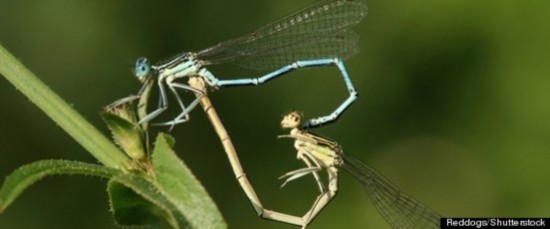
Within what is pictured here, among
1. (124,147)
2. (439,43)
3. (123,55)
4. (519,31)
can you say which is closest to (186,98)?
(123,55)

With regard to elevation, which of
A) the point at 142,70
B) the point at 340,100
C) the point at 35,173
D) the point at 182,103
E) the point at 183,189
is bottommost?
the point at 183,189

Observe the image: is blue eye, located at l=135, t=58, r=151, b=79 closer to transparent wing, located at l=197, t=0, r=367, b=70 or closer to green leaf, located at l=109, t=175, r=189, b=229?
transparent wing, located at l=197, t=0, r=367, b=70

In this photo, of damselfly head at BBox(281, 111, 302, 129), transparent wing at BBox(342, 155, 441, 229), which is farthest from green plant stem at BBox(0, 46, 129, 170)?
transparent wing at BBox(342, 155, 441, 229)

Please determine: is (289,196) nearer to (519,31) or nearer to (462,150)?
(462,150)

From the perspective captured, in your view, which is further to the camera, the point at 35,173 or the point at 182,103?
the point at 182,103

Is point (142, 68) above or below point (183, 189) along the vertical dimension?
above

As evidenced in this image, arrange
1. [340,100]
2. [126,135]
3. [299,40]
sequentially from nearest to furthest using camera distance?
[126,135] < [299,40] < [340,100]

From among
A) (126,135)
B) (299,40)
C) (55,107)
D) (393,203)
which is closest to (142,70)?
(299,40)

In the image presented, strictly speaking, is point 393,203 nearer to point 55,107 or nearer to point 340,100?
point 55,107
